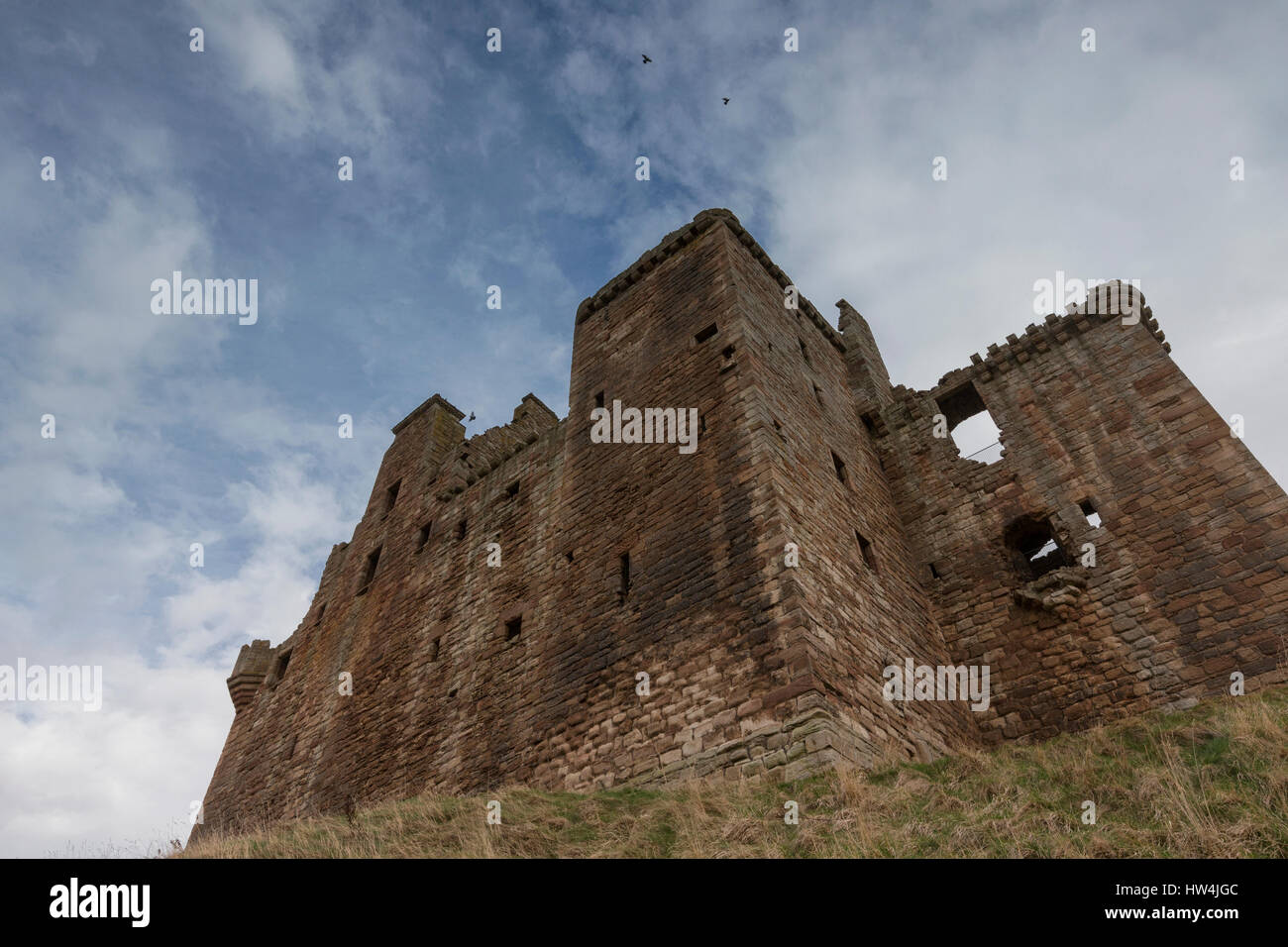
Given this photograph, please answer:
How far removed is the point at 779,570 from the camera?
9.65 m

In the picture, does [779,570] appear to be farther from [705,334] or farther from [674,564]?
[705,334]

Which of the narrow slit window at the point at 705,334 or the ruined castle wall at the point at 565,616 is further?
the narrow slit window at the point at 705,334

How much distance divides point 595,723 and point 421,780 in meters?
4.36

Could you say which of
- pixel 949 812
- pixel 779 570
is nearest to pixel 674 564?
pixel 779 570

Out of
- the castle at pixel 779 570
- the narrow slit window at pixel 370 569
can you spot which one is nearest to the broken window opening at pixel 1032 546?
the castle at pixel 779 570

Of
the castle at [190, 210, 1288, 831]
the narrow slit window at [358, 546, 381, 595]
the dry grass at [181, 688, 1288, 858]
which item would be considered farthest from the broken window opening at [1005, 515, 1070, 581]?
the narrow slit window at [358, 546, 381, 595]

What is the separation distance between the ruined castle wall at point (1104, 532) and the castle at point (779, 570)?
4cm

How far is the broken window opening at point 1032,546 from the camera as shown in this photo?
1277cm

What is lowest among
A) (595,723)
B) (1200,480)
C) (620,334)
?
(595,723)

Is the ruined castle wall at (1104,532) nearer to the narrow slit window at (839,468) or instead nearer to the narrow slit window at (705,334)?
the narrow slit window at (839,468)

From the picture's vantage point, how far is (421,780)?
13.2 meters

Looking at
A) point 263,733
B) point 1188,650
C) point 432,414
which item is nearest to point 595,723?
point 1188,650

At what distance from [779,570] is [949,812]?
145 inches
